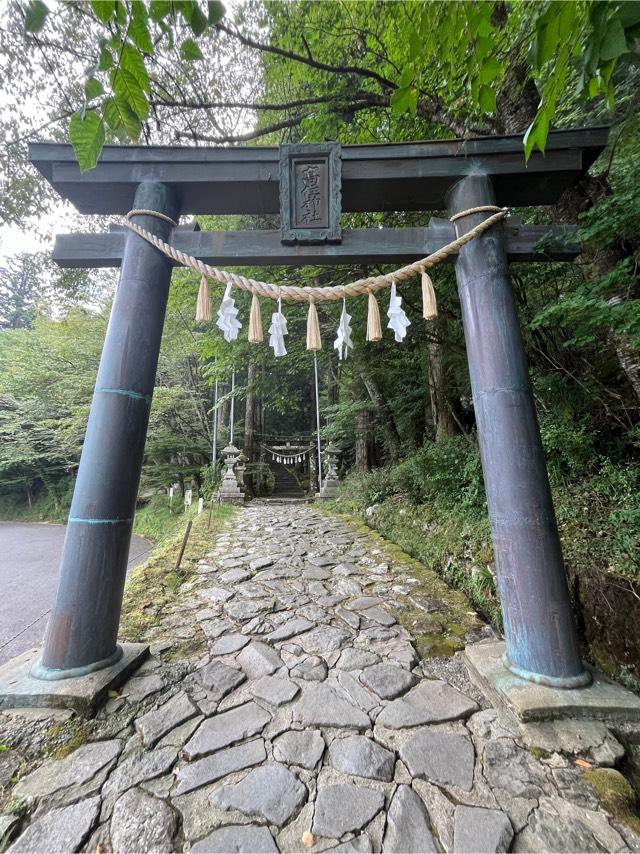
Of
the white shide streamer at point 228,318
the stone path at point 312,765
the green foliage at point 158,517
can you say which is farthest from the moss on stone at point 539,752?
the green foliage at point 158,517

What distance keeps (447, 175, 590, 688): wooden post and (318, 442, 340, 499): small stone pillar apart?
893cm

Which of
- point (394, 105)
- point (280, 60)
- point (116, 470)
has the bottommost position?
point (116, 470)

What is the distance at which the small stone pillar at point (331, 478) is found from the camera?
1119cm

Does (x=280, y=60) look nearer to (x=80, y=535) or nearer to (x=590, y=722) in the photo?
(x=80, y=535)

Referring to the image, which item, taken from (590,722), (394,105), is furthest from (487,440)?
(394,105)

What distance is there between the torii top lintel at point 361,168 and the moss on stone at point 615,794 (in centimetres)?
348

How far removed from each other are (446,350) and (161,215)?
4.54 m

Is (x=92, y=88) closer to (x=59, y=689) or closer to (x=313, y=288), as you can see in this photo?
(x=313, y=288)

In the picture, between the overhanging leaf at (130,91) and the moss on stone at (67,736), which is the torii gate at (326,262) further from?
the overhanging leaf at (130,91)

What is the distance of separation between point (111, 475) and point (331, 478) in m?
9.69

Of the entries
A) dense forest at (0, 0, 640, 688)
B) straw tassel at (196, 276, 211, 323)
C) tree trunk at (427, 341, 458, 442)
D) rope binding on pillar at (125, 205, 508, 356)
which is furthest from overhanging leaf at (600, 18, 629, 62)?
tree trunk at (427, 341, 458, 442)

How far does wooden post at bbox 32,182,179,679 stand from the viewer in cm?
203

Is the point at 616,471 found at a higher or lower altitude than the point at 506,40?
lower

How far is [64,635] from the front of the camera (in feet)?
6.57
